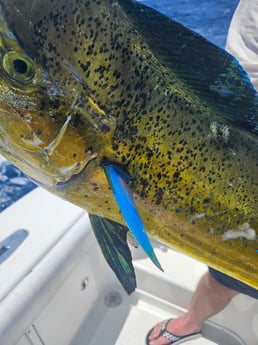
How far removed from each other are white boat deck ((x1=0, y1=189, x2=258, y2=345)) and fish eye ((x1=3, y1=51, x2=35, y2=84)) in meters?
1.20

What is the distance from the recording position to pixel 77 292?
2424 millimetres

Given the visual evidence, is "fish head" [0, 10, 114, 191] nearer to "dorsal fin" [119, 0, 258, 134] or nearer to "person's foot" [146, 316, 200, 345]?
"dorsal fin" [119, 0, 258, 134]

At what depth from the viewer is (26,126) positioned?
3.18 feet

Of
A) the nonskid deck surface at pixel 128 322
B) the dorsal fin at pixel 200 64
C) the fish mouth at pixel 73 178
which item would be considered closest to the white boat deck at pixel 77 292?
the nonskid deck surface at pixel 128 322

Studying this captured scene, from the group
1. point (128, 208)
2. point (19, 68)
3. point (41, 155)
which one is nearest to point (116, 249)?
point (128, 208)

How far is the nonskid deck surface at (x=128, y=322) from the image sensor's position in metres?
2.52

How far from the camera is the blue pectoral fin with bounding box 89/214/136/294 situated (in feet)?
3.75

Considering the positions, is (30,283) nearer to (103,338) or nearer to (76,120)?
(103,338)

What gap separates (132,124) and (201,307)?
1798 mm

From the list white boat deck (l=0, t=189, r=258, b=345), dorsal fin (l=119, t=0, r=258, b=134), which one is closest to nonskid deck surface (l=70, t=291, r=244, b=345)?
white boat deck (l=0, t=189, r=258, b=345)

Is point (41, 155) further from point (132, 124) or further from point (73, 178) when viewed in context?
point (132, 124)

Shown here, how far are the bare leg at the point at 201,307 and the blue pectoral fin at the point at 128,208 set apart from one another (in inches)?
58.8

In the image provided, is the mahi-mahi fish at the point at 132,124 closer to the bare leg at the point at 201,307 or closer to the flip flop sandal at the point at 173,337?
the bare leg at the point at 201,307

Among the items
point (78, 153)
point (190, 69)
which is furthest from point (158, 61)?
Answer: point (78, 153)
